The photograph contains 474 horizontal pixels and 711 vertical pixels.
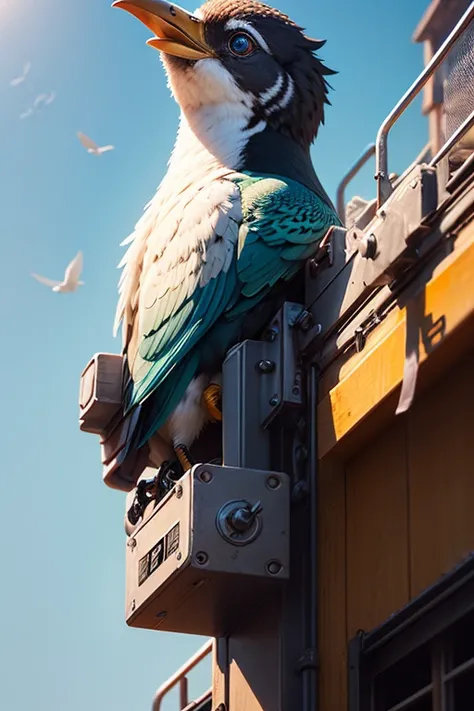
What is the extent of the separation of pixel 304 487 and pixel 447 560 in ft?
4.79

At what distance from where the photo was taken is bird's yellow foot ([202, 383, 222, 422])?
803 centimetres

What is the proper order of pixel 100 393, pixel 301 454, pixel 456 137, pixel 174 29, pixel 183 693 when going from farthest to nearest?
pixel 183 693 < pixel 174 29 < pixel 100 393 < pixel 301 454 < pixel 456 137

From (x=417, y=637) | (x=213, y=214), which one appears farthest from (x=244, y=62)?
(x=417, y=637)

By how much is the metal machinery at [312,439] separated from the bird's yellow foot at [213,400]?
13cm

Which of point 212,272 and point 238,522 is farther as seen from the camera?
point 212,272

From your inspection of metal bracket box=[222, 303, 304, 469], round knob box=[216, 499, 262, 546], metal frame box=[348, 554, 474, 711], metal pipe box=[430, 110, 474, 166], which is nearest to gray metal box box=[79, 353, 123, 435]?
metal bracket box=[222, 303, 304, 469]

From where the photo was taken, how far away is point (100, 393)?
8.55 metres

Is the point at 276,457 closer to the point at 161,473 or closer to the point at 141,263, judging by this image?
the point at 161,473

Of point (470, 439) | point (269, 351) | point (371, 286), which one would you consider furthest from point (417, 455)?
point (269, 351)

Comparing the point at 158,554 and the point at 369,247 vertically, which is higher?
the point at 369,247

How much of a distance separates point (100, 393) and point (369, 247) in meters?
2.33

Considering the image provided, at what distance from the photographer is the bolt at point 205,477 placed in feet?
23.1

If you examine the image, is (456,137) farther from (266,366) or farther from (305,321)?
(266,366)

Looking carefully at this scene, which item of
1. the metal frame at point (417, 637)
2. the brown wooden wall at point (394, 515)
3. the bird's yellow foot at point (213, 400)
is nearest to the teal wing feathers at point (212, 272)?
the bird's yellow foot at point (213, 400)
